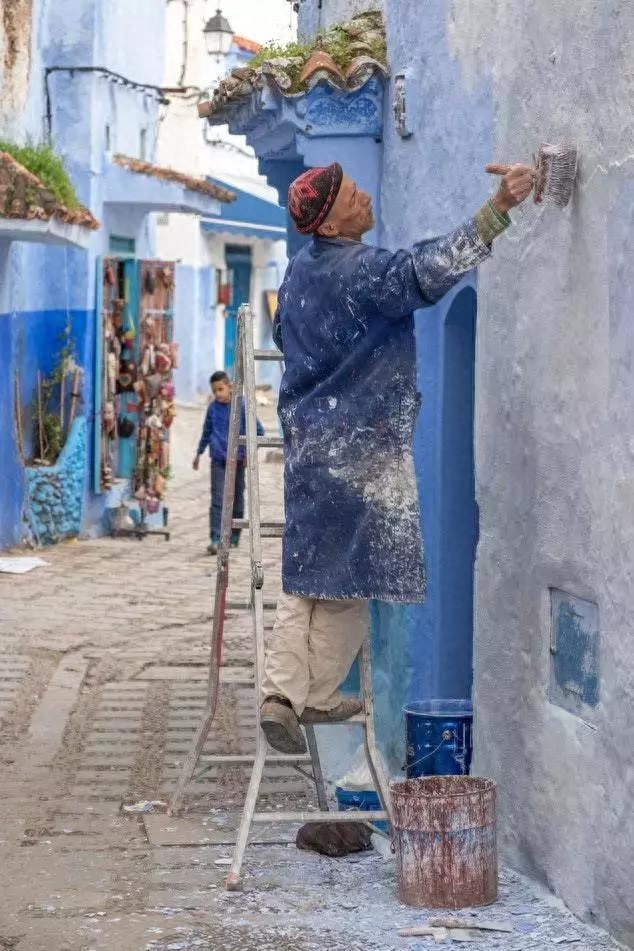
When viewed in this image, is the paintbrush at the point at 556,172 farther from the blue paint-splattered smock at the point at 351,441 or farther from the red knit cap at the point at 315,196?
the red knit cap at the point at 315,196

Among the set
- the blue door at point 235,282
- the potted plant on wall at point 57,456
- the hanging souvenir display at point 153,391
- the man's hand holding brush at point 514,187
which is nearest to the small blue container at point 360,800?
the man's hand holding brush at point 514,187

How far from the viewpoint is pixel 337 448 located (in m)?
5.96

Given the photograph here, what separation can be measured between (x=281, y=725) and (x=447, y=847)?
739 mm

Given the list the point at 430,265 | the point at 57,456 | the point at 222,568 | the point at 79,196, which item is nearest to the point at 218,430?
the point at 57,456

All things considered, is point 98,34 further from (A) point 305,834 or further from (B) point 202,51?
(B) point 202,51

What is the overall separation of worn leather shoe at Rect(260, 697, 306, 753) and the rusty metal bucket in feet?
1.63

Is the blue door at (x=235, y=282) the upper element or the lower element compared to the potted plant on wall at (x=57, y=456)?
upper

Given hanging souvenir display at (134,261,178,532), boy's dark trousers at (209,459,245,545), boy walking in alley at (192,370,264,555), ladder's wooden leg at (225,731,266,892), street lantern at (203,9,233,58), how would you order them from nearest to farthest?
ladder's wooden leg at (225,731,266,892)
boy walking in alley at (192,370,264,555)
boy's dark trousers at (209,459,245,545)
hanging souvenir display at (134,261,178,532)
street lantern at (203,9,233,58)

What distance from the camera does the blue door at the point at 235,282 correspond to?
125ft

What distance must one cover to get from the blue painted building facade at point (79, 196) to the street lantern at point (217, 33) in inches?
225

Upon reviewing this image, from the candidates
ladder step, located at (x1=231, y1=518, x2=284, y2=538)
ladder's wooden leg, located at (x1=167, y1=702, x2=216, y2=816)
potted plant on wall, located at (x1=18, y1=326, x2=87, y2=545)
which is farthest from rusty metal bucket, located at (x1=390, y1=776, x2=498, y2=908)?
potted plant on wall, located at (x1=18, y1=326, x2=87, y2=545)

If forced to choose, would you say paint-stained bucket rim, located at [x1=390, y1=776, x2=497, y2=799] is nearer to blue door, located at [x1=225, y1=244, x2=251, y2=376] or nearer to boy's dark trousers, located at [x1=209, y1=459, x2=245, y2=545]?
boy's dark trousers, located at [x1=209, y1=459, x2=245, y2=545]

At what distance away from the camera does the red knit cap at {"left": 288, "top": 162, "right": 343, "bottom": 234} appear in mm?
5945

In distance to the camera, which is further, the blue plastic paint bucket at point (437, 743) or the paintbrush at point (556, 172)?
the blue plastic paint bucket at point (437, 743)
